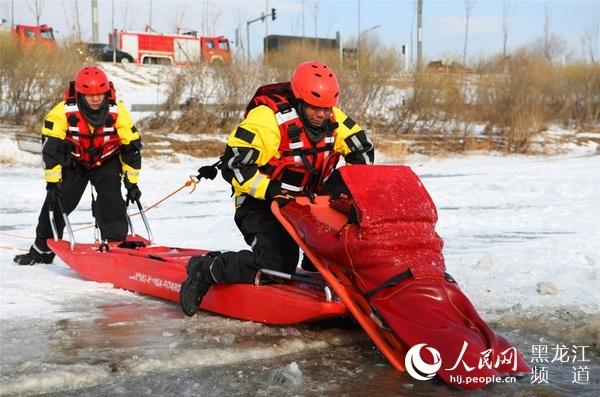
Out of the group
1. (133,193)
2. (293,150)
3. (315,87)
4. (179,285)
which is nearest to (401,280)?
(293,150)

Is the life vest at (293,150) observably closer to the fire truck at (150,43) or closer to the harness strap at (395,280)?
the harness strap at (395,280)

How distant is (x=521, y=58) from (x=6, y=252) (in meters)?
20.9

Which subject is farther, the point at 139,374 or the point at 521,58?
the point at 521,58

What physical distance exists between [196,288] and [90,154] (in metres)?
2.36

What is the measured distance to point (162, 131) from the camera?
72.6ft

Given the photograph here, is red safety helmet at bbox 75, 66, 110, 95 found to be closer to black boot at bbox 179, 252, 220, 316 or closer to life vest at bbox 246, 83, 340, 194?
life vest at bbox 246, 83, 340, 194

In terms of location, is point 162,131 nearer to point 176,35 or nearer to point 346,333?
point 176,35

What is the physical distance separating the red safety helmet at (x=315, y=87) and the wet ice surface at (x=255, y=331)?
153 cm

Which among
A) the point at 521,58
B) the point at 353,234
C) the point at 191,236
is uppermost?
the point at 521,58

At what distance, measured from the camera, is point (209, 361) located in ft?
14.6

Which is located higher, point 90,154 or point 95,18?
point 95,18

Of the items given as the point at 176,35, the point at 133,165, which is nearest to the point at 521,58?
the point at 176,35

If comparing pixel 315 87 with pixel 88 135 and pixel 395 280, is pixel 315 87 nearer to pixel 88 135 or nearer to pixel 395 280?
pixel 395 280

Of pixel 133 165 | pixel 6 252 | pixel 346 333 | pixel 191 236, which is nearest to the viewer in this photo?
pixel 346 333
